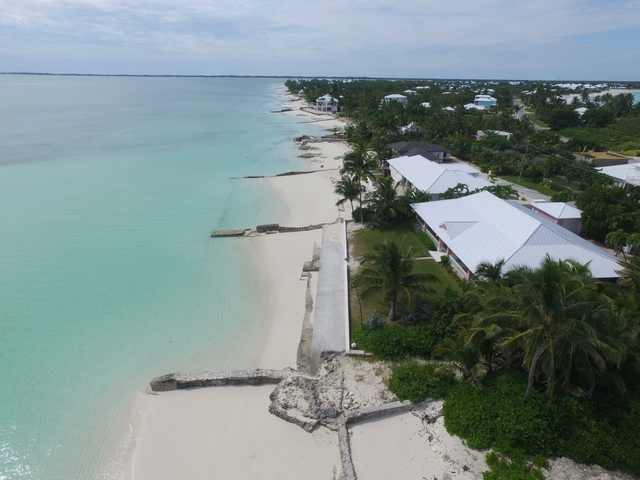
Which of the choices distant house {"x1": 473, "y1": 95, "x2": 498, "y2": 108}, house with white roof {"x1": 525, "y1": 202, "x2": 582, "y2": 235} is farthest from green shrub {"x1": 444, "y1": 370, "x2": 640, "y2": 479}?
distant house {"x1": 473, "y1": 95, "x2": 498, "y2": 108}

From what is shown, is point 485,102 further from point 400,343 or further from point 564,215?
point 400,343

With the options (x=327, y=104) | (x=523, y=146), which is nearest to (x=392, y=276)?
(x=523, y=146)

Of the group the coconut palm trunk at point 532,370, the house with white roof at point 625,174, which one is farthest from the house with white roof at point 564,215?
the coconut palm trunk at point 532,370

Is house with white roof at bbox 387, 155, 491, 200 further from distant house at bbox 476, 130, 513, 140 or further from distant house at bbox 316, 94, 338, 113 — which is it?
distant house at bbox 316, 94, 338, 113

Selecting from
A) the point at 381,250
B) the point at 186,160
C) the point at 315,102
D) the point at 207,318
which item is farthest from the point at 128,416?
the point at 315,102

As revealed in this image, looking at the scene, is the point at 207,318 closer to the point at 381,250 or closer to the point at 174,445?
the point at 174,445

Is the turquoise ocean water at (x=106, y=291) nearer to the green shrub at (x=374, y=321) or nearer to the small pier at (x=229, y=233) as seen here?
the small pier at (x=229, y=233)
